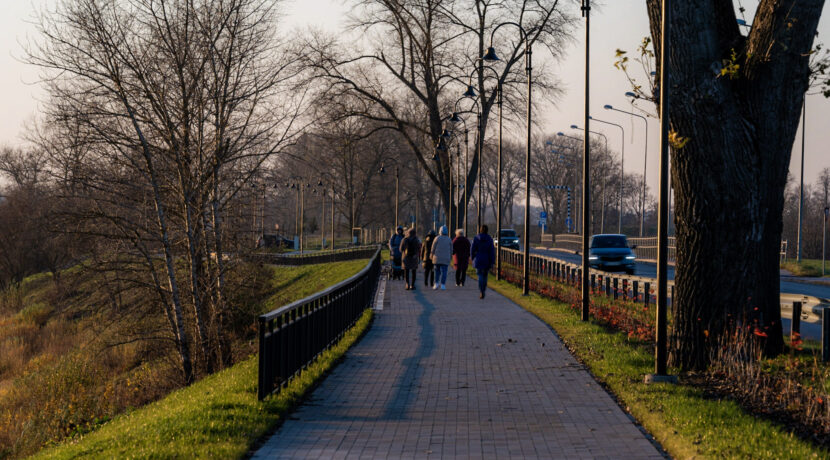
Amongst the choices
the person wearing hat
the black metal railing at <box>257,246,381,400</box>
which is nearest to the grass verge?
the person wearing hat

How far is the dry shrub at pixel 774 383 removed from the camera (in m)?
7.67

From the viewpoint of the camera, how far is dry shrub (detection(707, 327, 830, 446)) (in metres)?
7.67

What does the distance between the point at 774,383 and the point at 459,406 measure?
11.5ft

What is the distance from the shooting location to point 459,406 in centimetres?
864

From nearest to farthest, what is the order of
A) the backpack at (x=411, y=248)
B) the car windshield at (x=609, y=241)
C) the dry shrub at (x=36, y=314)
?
the backpack at (x=411, y=248) < the car windshield at (x=609, y=241) < the dry shrub at (x=36, y=314)

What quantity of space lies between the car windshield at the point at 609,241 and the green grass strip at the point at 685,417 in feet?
75.0

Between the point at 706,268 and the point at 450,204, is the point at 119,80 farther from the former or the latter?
the point at 450,204

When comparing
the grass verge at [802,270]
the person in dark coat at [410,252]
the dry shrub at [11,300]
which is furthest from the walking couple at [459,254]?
the dry shrub at [11,300]

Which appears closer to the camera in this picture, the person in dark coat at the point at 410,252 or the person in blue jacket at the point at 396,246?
the person in dark coat at the point at 410,252

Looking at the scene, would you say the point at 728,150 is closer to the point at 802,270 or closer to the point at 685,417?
the point at 685,417

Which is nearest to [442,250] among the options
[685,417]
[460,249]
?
[460,249]

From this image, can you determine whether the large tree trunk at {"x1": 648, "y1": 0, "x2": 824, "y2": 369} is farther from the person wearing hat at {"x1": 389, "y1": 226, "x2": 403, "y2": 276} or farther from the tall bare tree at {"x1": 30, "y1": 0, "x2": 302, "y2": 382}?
the person wearing hat at {"x1": 389, "y1": 226, "x2": 403, "y2": 276}

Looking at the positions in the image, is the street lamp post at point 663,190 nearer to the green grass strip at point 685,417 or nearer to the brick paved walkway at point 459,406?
the green grass strip at point 685,417

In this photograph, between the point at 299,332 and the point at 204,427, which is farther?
the point at 299,332
